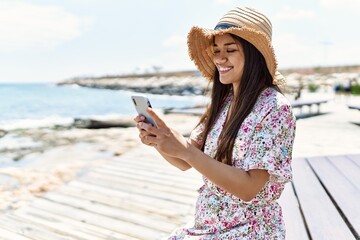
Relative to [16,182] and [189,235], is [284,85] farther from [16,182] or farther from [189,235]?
[16,182]

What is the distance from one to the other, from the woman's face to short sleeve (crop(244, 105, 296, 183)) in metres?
0.28

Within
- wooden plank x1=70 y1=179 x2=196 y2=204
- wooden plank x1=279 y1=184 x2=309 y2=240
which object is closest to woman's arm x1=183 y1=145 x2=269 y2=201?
wooden plank x1=279 y1=184 x2=309 y2=240

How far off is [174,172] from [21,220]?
2.19 meters

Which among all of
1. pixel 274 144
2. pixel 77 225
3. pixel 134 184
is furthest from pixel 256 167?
pixel 134 184

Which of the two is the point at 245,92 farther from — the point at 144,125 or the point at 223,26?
the point at 144,125

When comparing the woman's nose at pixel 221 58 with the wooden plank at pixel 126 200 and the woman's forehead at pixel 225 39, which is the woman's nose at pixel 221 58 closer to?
the woman's forehead at pixel 225 39

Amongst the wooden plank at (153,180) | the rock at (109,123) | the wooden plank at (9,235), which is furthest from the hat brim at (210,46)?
the rock at (109,123)

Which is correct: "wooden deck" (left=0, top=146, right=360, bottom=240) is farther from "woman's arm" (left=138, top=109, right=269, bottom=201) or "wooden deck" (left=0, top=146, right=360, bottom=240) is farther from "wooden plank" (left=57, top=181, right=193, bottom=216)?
"woman's arm" (left=138, top=109, right=269, bottom=201)

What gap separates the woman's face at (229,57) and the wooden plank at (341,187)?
4.45 ft

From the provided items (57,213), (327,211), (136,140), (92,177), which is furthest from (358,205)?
(136,140)

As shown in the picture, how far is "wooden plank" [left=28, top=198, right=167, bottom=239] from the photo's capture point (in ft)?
10.4

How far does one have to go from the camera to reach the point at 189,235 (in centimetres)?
173

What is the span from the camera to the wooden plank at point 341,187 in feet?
8.21

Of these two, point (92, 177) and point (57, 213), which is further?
point (92, 177)
